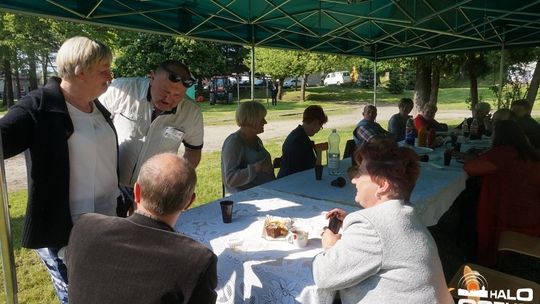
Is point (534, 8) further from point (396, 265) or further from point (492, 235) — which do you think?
point (396, 265)

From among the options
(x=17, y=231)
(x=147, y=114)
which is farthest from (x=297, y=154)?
(x=17, y=231)

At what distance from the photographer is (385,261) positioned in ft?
4.44

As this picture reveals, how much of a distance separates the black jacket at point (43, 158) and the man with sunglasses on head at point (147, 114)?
0.65 meters

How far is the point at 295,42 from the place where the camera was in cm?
649

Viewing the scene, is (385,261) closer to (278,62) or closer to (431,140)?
(431,140)

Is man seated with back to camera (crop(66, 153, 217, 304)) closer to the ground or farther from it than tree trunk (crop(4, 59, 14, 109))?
closer to the ground

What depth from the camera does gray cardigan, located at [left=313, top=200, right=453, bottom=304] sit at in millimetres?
1357

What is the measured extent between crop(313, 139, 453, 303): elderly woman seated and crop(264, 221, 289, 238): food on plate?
0.47 meters

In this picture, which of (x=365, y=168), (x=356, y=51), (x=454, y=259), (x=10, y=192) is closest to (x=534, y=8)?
(x=356, y=51)

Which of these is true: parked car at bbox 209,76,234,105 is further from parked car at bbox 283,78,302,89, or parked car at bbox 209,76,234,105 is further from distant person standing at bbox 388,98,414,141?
distant person standing at bbox 388,98,414,141

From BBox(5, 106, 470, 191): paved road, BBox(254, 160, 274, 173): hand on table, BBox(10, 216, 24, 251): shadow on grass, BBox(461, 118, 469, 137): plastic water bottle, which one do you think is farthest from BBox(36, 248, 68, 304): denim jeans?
BBox(461, 118, 469, 137): plastic water bottle

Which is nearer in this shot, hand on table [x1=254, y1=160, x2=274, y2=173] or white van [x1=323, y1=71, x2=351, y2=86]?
hand on table [x1=254, y1=160, x2=274, y2=173]

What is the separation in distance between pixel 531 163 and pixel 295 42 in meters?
4.35

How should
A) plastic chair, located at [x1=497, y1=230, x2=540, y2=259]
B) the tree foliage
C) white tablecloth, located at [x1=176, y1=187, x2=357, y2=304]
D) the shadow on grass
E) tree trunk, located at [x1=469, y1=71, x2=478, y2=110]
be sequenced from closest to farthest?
1. white tablecloth, located at [x1=176, y1=187, x2=357, y2=304]
2. plastic chair, located at [x1=497, y1=230, x2=540, y2=259]
3. the shadow on grass
4. tree trunk, located at [x1=469, y1=71, x2=478, y2=110]
5. the tree foliage
